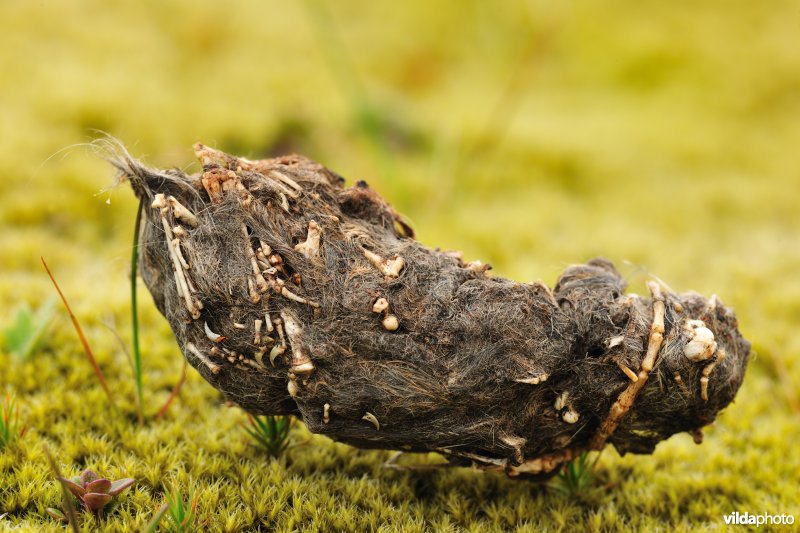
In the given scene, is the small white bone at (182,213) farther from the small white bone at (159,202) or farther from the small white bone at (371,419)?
the small white bone at (371,419)

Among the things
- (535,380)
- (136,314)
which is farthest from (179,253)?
(535,380)

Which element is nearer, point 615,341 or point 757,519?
point 615,341

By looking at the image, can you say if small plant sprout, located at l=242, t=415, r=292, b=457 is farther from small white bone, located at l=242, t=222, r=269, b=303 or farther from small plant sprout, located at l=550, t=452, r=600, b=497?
small plant sprout, located at l=550, t=452, r=600, b=497

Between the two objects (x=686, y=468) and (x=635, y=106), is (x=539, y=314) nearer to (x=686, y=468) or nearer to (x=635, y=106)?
(x=686, y=468)

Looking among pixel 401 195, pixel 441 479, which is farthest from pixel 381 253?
pixel 401 195

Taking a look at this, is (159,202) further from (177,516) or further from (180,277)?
(177,516)

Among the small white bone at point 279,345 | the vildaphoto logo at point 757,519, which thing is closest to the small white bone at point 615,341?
the vildaphoto logo at point 757,519

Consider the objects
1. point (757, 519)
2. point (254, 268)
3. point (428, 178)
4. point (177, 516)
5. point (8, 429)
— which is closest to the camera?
point (177, 516)
